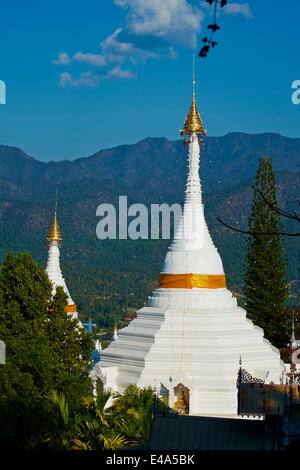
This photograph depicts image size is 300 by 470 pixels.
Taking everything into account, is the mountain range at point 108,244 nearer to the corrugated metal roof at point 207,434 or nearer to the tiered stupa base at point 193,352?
the tiered stupa base at point 193,352

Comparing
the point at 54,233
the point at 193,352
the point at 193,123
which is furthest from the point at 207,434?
the point at 54,233

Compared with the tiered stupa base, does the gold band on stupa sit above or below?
above

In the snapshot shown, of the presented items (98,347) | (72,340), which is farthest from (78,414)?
(98,347)

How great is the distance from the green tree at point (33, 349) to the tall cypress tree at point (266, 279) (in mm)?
10599

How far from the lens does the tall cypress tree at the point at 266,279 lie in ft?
110

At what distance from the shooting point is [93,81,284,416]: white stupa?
23672 millimetres

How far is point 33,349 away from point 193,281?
20.3 feet

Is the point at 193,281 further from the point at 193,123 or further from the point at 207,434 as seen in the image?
the point at 207,434

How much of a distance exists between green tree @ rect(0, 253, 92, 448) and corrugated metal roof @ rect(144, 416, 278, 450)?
14.8 ft

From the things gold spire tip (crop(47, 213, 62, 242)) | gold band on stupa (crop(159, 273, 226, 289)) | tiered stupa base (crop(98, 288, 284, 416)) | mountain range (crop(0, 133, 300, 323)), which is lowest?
tiered stupa base (crop(98, 288, 284, 416))

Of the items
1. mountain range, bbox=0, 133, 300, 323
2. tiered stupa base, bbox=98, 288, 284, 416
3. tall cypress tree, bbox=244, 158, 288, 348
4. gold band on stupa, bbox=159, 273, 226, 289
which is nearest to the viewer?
tiered stupa base, bbox=98, 288, 284, 416

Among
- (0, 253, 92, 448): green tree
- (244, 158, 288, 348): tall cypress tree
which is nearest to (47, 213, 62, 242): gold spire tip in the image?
(244, 158, 288, 348): tall cypress tree

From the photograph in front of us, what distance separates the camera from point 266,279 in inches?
1351

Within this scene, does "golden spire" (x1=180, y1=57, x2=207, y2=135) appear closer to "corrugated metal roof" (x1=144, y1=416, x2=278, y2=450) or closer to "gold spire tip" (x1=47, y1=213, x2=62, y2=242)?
"gold spire tip" (x1=47, y1=213, x2=62, y2=242)
